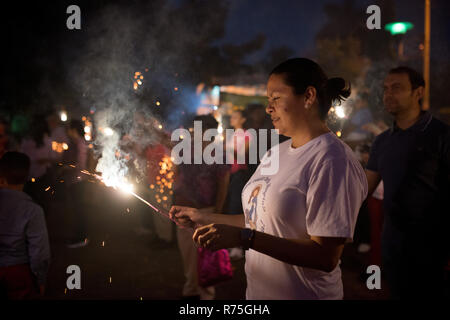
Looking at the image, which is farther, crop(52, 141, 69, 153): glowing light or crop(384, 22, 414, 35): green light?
crop(384, 22, 414, 35): green light

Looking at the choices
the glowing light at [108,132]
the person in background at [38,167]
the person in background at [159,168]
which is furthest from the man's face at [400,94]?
the person in background at [38,167]

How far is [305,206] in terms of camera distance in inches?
71.8

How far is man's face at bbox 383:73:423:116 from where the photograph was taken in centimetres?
327

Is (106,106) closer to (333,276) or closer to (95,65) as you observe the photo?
(95,65)

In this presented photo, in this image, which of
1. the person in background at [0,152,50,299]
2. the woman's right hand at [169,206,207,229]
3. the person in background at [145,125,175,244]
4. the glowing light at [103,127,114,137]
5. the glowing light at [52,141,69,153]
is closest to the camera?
the woman's right hand at [169,206,207,229]

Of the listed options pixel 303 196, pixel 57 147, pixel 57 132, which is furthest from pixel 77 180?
pixel 303 196

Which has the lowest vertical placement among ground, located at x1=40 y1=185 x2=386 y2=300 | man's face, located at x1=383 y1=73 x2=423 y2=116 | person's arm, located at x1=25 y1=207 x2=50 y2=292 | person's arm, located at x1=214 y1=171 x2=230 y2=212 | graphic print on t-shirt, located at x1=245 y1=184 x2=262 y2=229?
ground, located at x1=40 y1=185 x2=386 y2=300

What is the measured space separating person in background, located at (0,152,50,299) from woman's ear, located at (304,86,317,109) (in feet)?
8.67

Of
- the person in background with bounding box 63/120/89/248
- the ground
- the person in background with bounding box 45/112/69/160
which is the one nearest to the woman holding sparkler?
the ground

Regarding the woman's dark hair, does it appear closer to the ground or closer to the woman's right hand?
the woman's right hand

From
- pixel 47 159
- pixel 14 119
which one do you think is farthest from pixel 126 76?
pixel 14 119

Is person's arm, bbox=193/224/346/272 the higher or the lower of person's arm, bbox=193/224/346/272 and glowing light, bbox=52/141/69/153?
the lower

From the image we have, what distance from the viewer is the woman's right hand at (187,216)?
7.75 feet

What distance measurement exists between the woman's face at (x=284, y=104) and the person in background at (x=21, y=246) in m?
2.45
